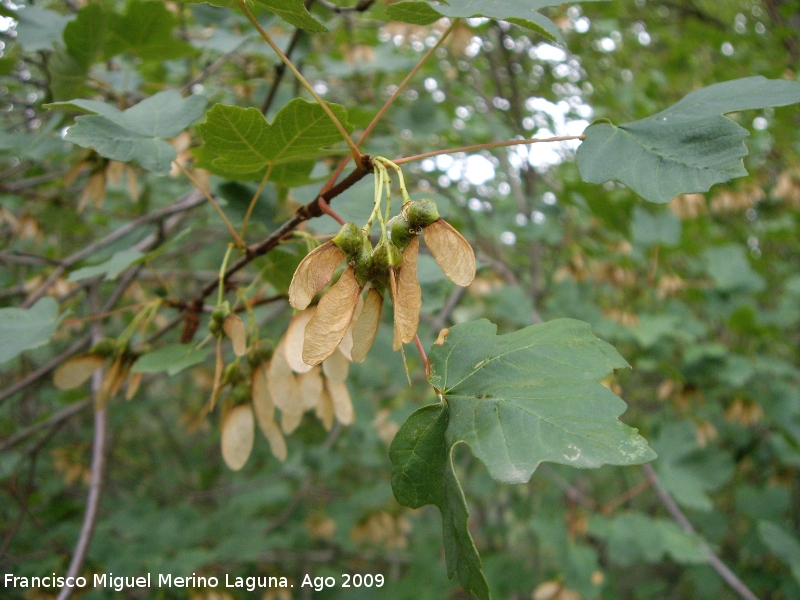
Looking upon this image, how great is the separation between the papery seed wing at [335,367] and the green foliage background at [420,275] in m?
0.24

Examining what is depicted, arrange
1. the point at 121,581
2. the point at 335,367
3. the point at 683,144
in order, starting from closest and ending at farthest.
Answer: the point at 683,144 < the point at 335,367 < the point at 121,581

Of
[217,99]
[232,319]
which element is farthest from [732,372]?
[217,99]

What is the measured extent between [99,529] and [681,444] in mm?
2541

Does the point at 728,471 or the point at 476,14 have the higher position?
the point at 476,14

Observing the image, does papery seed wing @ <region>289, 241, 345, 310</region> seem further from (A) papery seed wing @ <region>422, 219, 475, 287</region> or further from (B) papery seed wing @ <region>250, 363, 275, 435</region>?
(B) papery seed wing @ <region>250, 363, 275, 435</region>

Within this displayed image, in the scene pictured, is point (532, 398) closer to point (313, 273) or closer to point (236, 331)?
point (313, 273)

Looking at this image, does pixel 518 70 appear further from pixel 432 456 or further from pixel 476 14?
pixel 432 456

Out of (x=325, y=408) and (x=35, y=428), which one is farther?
(x=35, y=428)

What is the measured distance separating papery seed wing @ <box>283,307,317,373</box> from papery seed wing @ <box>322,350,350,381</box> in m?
0.03

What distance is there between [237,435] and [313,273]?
0.43 metres

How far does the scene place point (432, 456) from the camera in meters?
0.68

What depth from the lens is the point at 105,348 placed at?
42.3 inches

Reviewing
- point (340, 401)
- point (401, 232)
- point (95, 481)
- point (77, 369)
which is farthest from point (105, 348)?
point (401, 232)

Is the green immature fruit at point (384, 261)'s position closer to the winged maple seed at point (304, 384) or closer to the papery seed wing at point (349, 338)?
the papery seed wing at point (349, 338)
